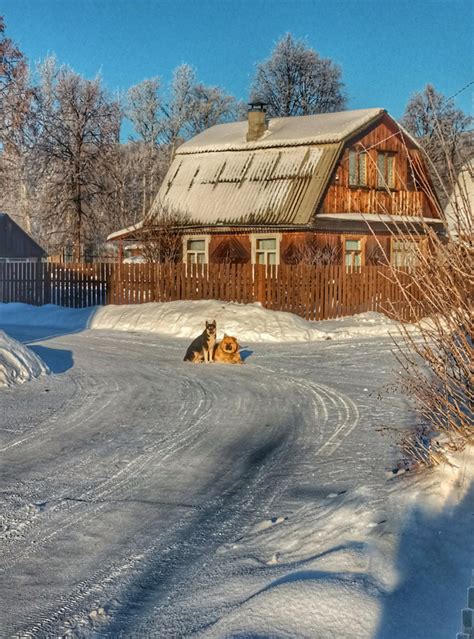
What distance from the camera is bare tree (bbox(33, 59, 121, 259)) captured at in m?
42.5

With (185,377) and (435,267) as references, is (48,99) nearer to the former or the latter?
(185,377)

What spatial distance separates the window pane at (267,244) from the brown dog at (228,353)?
15423 mm

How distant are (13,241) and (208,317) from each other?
112 feet

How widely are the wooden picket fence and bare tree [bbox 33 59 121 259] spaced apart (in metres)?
13.1

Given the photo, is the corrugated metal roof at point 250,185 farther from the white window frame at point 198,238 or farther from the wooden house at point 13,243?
the wooden house at point 13,243

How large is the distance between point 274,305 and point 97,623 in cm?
1956

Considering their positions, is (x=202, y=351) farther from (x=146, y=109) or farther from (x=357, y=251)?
(x=146, y=109)

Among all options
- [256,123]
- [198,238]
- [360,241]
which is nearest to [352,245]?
[360,241]

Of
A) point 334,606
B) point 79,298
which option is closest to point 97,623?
point 334,606

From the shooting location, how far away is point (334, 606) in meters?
4.10

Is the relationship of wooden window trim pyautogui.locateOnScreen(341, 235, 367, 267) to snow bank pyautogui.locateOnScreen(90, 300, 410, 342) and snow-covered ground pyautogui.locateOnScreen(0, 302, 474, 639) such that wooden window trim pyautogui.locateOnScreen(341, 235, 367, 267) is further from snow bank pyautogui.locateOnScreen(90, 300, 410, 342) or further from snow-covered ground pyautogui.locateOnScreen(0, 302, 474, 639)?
snow-covered ground pyautogui.locateOnScreen(0, 302, 474, 639)

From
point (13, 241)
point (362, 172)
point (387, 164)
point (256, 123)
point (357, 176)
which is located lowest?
point (13, 241)

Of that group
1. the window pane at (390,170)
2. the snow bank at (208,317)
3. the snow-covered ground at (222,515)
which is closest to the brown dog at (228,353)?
the snow-covered ground at (222,515)

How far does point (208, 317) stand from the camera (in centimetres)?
2133
